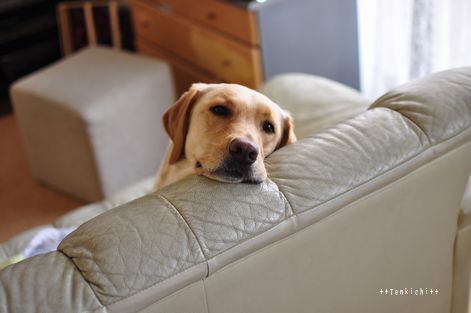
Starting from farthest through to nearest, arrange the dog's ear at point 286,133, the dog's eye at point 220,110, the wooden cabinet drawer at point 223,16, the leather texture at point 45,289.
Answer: the wooden cabinet drawer at point 223,16 → the dog's ear at point 286,133 → the dog's eye at point 220,110 → the leather texture at point 45,289

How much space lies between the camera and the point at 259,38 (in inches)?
115

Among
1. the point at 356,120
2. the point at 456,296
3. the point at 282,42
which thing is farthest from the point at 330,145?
the point at 282,42

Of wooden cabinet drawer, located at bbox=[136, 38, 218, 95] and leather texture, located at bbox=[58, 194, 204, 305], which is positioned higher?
leather texture, located at bbox=[58, 194, 204, 305]

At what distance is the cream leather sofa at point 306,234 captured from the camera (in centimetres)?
121

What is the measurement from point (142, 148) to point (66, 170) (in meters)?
0.36

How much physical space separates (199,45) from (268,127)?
171 cm

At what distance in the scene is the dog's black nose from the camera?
144cm

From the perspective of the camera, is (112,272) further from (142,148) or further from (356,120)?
(142,148)

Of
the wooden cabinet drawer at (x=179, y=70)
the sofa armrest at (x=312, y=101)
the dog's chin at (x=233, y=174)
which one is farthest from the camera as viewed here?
the wooden cabinet drawer at (x=179, y=70)

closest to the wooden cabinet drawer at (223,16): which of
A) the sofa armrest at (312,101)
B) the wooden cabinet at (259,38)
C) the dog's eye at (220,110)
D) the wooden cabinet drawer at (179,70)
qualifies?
the wooden cabinet at (259,38)

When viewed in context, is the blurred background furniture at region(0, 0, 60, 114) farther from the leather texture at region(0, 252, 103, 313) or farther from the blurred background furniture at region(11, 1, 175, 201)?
the leather texture at region(0, 252, 103, 313)

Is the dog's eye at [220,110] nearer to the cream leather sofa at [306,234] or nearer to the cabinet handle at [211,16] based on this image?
the cream leather sofa at [306,234]

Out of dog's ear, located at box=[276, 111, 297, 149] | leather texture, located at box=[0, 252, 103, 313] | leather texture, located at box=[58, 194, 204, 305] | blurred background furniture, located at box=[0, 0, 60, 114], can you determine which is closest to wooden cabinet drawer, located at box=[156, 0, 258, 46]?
blurred background furniture, located at box=[0, 0, 60, 114]

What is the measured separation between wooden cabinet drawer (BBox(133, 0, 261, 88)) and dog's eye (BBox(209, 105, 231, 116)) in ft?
4.39
